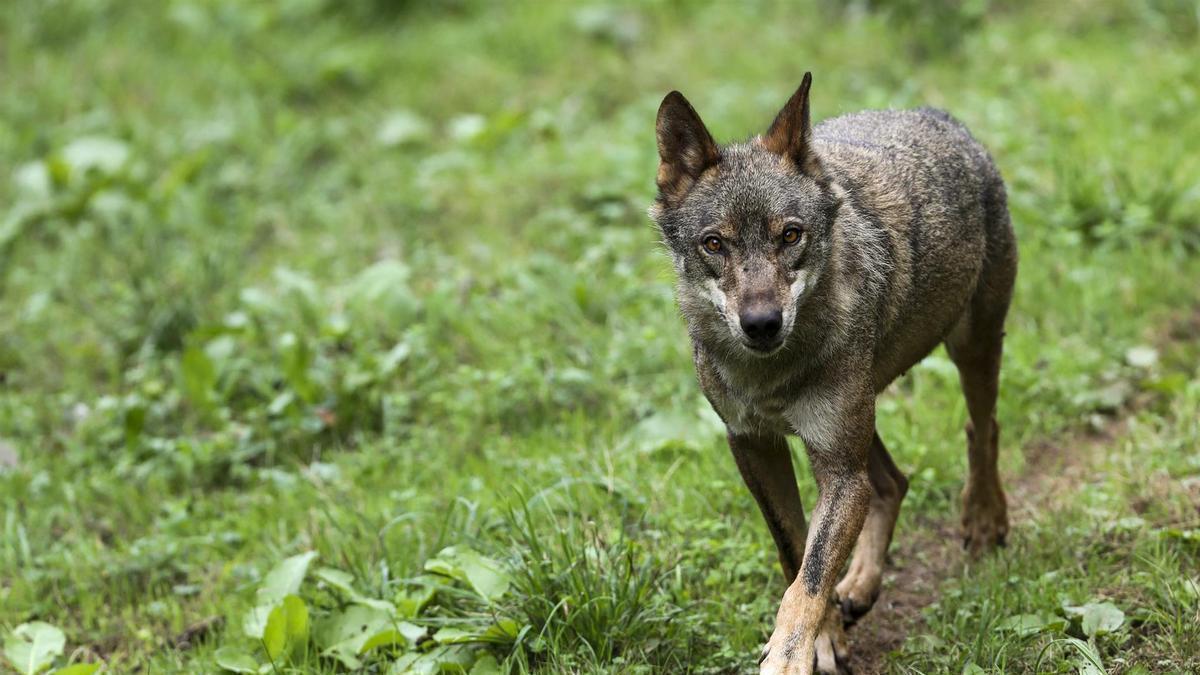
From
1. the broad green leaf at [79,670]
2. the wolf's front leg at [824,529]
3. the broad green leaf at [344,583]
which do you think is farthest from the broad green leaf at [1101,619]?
the broad green leaf at [79,670]

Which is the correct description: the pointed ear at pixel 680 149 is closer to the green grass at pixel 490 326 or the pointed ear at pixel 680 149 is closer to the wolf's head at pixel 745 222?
the wolf's head at pixel 745 222

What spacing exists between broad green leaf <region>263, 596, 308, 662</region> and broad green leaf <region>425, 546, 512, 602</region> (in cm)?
53

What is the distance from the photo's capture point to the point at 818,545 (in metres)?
4.57

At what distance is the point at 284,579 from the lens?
581 cm

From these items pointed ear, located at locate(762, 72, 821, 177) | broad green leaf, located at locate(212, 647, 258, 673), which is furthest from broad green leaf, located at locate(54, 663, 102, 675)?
pointed ear, located at locate(762, 72, 821, 177)

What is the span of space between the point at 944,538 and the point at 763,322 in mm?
2410

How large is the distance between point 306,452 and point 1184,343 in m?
4.86

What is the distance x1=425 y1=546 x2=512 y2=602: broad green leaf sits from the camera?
5242mm

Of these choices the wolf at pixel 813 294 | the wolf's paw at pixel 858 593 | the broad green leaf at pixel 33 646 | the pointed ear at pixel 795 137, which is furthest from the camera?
the broad green leaf at pixel 33 646

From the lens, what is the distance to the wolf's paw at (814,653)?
14.5 feet

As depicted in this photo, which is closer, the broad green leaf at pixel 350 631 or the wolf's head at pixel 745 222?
the wolf's head at pixel 745 222

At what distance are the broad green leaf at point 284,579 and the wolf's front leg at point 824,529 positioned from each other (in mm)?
2190

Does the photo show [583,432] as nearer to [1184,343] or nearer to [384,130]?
[1184,343]

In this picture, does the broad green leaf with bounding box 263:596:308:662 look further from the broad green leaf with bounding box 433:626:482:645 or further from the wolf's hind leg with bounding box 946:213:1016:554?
the wolf's hind leg with bounding box 946:213:1016:554
